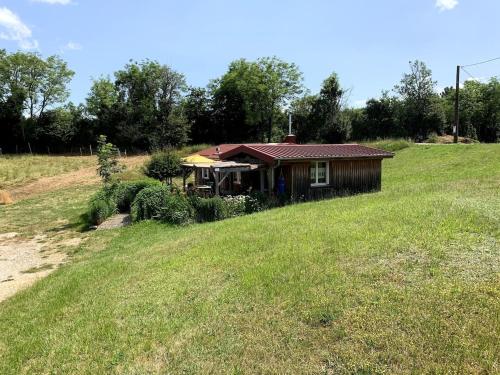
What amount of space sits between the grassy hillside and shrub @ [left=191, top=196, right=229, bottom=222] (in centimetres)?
530

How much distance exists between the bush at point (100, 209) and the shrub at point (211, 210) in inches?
209

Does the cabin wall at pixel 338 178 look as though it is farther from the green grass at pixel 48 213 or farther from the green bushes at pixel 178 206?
the green grass at pixel 48 213

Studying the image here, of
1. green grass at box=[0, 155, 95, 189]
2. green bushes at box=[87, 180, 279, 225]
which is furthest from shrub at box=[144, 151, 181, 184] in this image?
green grass at box=[0, 155, 95, 189]

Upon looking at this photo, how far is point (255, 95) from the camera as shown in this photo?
50125 millimetres

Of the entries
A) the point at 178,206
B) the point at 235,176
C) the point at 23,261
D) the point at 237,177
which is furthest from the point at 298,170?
the point at 23,261

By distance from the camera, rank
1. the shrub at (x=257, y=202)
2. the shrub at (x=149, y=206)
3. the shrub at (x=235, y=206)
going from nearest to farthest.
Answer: the shrub at (x=235, y=206) < the shrub at (x=257, y=202) < the shrub at (x=149, y=206)

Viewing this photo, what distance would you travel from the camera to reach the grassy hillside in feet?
16.1

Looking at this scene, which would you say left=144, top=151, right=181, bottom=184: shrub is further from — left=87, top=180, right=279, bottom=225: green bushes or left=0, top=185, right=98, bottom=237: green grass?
left=87, top=180, right=279, bottom=225: green bushes

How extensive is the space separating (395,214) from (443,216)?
43.8 inches

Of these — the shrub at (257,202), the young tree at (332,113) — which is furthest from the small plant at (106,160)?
the young tree at (332,113)

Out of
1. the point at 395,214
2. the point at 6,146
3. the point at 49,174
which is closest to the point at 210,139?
the point at 49,174

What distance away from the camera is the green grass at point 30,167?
34.6 m

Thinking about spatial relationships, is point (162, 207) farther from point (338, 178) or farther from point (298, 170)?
point (338, 178)

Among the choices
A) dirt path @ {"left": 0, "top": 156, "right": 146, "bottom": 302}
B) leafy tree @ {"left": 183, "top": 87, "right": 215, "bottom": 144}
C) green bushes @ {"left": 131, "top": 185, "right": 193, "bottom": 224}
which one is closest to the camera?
dirt path @ {"left": 0, "top": 156, "right": 146, "bottom": 302}
